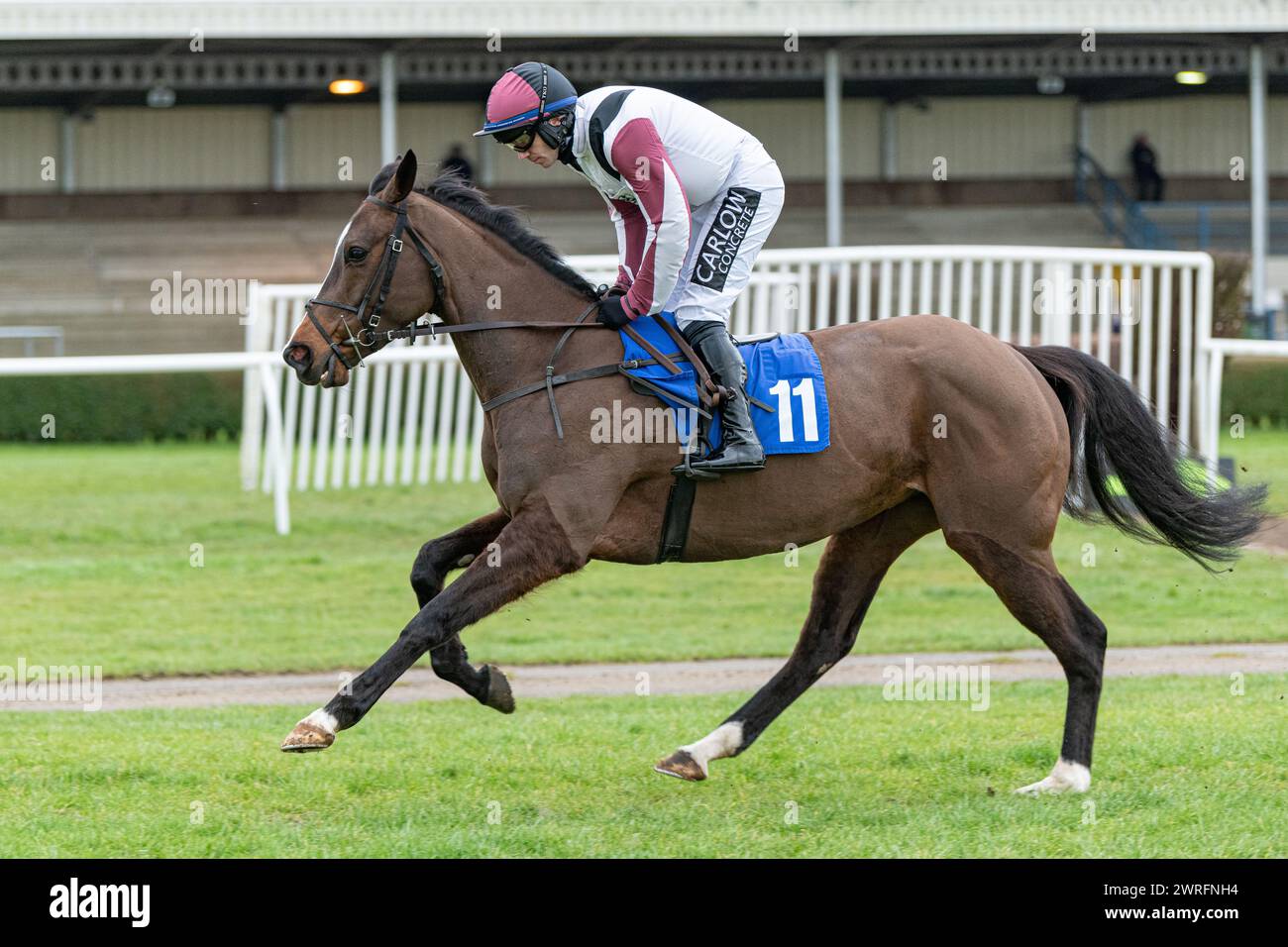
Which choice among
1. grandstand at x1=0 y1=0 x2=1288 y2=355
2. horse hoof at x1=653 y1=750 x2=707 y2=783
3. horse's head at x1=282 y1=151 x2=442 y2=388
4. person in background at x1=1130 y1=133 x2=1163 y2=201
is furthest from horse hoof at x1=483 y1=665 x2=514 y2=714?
person in background at x1=1130 y1=133 x2=1163 y2=201

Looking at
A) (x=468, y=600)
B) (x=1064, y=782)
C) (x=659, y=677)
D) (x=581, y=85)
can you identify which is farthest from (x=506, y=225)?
(x=581, y=85)

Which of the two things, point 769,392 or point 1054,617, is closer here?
point 769,392

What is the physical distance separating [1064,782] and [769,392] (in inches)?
63.0

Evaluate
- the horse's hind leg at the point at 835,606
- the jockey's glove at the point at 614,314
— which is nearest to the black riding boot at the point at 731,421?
the jockey's glove at the point at 614,314

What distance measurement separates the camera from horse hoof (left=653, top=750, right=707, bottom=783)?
212 inches

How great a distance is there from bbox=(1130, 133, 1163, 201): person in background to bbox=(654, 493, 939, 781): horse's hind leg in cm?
2320

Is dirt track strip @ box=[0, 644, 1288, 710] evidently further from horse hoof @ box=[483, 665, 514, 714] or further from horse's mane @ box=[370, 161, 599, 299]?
horse's mane @ box=[370, 161, 599, 299]

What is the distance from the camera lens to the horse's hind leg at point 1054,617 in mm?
5293

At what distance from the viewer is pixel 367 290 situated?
505 centimetres

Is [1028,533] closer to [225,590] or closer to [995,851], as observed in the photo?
[995,851]

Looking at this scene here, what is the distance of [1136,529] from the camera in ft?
19.3

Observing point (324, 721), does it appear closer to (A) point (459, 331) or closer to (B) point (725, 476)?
(A) point (459, 331)

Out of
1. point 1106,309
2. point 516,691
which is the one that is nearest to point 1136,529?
point 516,691

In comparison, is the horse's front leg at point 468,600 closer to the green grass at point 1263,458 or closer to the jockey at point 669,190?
the jockey at point 669,190
